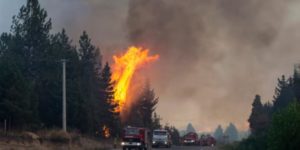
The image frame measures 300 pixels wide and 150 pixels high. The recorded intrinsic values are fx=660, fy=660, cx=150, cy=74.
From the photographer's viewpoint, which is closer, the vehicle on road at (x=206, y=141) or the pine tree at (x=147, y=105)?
the vehicle on road at (x=206, y=141)

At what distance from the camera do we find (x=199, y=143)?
11725 centimetres

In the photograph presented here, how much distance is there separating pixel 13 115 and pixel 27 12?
3174cm

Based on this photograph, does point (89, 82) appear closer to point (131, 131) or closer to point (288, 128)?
point (131, 131)

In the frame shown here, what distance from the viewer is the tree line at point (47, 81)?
77750 millimetres

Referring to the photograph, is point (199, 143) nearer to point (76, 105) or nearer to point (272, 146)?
point (76, 105)

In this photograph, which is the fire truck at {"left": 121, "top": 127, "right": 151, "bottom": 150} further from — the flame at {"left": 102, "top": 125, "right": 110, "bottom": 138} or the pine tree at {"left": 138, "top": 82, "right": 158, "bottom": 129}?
the pine tree at {"left": 138, "top": 82, "right": 158, "bottom": 129}

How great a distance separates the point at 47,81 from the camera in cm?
9569

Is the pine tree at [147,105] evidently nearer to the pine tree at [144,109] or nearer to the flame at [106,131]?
the pine tree at [144,109]

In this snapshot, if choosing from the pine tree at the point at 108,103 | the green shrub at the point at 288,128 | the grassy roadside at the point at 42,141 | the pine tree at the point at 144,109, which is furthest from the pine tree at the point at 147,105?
the green shrub at the point at 288,128

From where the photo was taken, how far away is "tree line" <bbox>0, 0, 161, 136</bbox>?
77.8 metres

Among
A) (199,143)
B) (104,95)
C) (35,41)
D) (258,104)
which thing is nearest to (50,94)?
(35,41)

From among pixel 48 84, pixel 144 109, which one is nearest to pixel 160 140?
pixel 48 84

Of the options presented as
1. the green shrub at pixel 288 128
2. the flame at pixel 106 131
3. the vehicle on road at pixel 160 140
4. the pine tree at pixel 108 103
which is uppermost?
the pine tree at pixel 108 103

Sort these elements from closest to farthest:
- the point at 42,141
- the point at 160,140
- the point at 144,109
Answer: the point at 42,141, the point at 160,140, the point at 144,109
